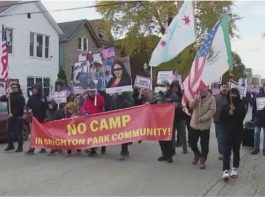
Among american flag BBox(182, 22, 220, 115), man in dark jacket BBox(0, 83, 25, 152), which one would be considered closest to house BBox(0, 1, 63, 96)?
man in dark jacket BBox(0, 83, 25, 152)

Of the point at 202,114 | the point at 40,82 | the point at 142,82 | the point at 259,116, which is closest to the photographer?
the point at 202,114

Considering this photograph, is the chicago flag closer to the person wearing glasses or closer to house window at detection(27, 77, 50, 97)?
the person wearing glasses

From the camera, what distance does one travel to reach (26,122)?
1545cm

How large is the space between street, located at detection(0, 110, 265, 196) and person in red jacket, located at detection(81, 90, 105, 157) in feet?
3.32

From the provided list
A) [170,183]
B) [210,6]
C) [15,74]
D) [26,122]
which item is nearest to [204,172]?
[170,183]

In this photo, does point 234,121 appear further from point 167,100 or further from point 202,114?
point 167,100

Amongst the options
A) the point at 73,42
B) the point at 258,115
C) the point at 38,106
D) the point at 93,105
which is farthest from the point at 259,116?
the point at 73,42

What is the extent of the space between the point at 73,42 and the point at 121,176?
31.6 m

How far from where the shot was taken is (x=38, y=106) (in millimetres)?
12297

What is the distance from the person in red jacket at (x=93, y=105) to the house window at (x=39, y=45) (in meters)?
22.7

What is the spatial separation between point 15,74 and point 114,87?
22126 millimetres

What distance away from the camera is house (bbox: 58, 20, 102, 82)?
38594mm

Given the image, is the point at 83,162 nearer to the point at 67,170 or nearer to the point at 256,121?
the point at 67,170

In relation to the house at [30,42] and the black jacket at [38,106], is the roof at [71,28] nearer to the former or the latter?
the house at [30,42]
